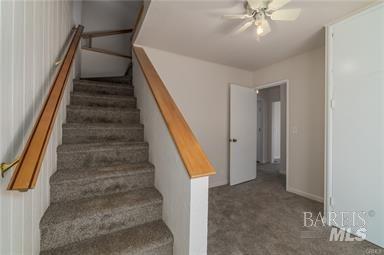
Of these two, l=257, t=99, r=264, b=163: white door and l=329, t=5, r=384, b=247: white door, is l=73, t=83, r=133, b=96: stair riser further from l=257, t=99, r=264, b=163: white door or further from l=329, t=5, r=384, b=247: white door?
l=257, t=99, r=264, b=163: white door

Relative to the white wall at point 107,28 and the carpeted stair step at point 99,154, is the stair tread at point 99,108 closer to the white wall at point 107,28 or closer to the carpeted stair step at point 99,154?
the carpeted stair step at point 99,154

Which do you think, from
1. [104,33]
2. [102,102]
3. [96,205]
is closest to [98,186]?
[96,205]

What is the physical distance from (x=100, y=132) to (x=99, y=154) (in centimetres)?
33

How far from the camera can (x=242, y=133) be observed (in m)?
3.44

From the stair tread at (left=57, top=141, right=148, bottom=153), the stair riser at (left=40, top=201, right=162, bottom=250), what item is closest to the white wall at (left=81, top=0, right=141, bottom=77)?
the stair tread at (left=57, top=141, right=148, bottom=153)

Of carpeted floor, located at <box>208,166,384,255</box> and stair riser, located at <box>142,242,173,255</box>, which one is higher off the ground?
stair riser, located at <box>142,242,173,255</box>

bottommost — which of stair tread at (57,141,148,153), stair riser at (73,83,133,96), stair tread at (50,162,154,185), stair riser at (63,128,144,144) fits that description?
stair tread at (50,162,154,185)

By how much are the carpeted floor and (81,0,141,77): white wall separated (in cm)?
341

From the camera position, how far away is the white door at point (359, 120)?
1.61m

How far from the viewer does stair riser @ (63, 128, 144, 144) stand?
1785mm

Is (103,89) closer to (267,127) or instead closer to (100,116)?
(100,116)

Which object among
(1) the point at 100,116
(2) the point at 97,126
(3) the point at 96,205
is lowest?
(3) the point at 96,205

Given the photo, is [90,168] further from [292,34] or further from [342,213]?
[292,34]

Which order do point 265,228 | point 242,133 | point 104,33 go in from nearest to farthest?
point 265,228 < point 242,133 < point 104,33
